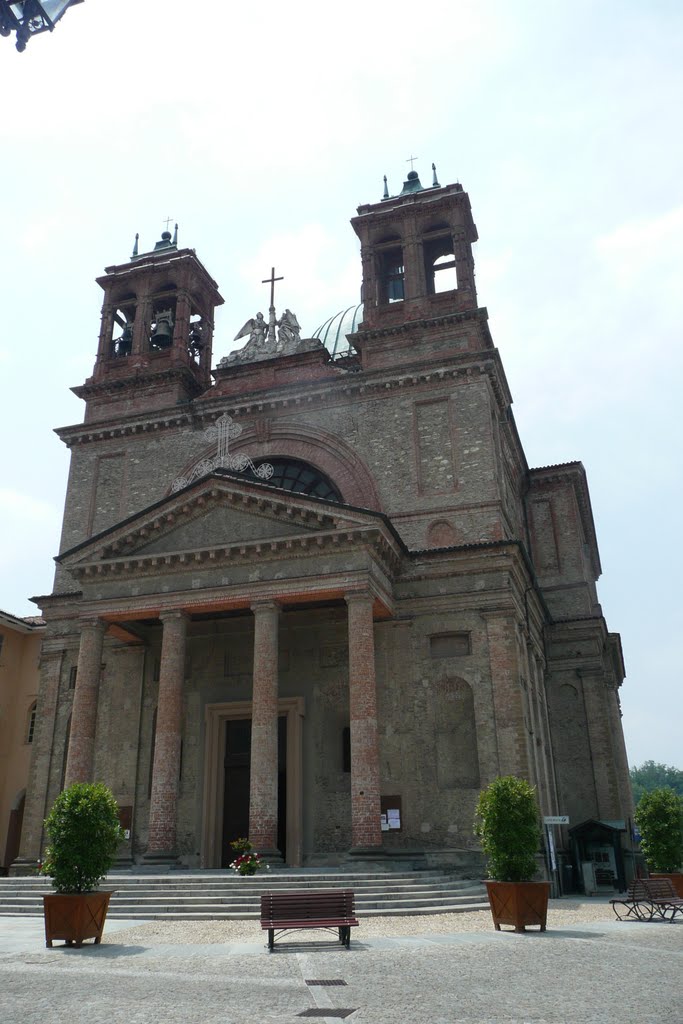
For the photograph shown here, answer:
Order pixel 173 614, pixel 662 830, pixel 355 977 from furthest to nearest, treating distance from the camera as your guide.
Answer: pixel 173 614 < pixel 662 830 < pixel 355 977

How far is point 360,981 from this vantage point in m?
8.95

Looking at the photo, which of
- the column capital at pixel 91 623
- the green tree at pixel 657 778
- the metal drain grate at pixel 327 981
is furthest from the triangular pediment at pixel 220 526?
the green tree at pixel 657 778

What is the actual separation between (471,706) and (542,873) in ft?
15.4

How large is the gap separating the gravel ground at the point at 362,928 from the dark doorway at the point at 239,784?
381 inches

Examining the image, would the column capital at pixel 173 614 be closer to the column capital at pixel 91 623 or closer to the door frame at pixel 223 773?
the column capital at pixel 91 623

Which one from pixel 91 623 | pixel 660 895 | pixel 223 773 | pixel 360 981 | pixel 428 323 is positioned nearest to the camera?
pixel 360 981

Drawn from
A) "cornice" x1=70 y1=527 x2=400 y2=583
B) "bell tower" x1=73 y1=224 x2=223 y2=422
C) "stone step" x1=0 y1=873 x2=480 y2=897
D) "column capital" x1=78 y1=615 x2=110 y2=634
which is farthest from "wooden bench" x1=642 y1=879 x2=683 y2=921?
"bell tower" x1=73 y1=224 x2=223 y2=422

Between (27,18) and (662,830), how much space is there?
21196mm

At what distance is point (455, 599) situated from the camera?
24.8 m

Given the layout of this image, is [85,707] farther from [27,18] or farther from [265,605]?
[27,18]

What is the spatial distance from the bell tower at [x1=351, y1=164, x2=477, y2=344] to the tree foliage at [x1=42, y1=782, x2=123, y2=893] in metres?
21.0

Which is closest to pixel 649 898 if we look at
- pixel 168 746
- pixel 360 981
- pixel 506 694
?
pixel 506 694

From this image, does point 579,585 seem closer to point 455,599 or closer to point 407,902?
point 455,599

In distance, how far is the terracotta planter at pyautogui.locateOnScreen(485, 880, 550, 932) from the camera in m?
13.5
